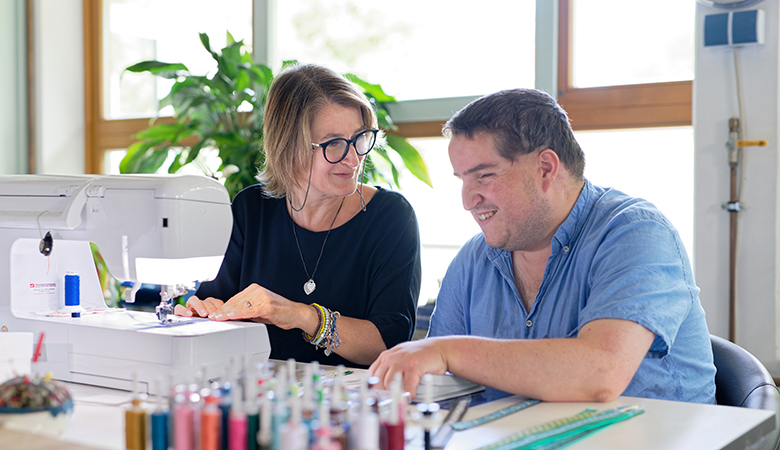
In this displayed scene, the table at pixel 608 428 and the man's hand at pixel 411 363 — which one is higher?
the man's hand at pixel 411 363

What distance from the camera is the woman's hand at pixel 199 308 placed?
153cm

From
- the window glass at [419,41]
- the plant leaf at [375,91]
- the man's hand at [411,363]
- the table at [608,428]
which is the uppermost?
the window glass at [419,41]

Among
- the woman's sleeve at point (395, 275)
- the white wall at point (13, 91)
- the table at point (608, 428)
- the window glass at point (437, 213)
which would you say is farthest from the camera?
the white wall at point (13, 91)

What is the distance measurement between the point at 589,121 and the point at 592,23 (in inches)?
17.3

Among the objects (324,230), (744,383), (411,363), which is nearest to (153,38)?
(324,230)

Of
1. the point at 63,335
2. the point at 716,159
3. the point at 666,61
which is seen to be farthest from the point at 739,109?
the point at 63,335

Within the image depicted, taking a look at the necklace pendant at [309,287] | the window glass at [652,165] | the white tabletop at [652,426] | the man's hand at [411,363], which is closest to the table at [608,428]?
the white tabletop at [652,426]

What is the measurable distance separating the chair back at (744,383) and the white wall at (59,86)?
411 centimetres

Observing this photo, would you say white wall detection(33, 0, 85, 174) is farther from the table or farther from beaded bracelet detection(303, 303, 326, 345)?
the table

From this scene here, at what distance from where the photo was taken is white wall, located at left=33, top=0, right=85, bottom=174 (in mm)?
4352

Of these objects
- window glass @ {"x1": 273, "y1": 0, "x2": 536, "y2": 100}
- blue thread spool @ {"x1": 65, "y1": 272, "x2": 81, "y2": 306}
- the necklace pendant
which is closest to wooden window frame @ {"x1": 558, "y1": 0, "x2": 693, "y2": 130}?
window glass @ {"x1": 273, "y1": 0, "x2": 536, "y2": 100}

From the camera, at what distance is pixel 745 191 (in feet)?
7.97

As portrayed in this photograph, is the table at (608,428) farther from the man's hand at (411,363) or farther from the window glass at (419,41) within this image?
the window glass at (419,41)

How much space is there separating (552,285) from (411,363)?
0.46 metres
